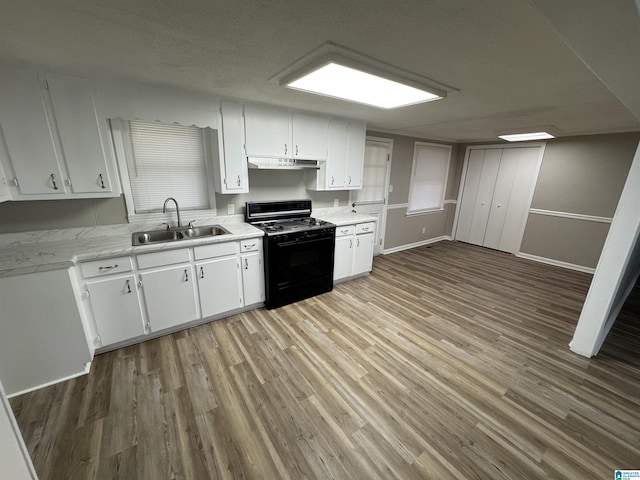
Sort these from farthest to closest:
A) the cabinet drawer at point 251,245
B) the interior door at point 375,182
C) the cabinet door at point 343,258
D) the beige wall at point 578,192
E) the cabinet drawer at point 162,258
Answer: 1. the interior door at point 375,182
2. the beige wall at point 578,192
3. the cabinet door at point 343,258
4. the cabinet drawer at point 251,245
5. the cabinet drawer at point 162,258

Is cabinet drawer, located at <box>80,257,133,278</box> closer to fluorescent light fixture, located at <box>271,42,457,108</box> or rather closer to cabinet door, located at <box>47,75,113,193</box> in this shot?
cabinet door, located at <box>47,75,113,193</box>

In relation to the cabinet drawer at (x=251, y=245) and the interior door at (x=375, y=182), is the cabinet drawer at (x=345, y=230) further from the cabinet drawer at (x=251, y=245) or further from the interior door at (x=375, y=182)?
the cabinet drawer at (x=251, y=245)

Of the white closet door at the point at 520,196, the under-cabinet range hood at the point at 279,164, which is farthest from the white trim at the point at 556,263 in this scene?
the under-cabinet range hood at the point at 279,164

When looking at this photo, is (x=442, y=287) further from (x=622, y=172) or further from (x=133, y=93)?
(x=133, y=93)

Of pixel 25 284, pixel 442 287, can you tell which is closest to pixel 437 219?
pixel 442 287

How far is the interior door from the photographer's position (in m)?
4.52

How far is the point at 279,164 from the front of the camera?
3.10m

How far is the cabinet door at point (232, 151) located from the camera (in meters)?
2.73

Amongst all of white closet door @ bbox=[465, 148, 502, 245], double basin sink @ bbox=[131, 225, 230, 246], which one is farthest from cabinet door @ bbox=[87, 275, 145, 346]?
white closet door @ bbox=[465, 148, 502, 245]

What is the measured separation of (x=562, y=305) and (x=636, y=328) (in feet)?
2.10

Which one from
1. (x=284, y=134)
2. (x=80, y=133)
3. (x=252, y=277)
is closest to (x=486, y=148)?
(x=284, y=134)

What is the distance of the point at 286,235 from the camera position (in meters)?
3.00

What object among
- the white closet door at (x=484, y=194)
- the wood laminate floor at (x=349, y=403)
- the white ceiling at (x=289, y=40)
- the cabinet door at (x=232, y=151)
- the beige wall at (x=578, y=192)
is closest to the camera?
the white ceiling at (x=289, y=40)

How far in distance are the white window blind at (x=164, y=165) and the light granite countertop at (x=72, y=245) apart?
13.9 inches
